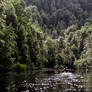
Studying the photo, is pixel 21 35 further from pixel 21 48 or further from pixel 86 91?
pixel 86 91

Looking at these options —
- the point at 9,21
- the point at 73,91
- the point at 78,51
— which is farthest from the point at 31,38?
the point at 73,91

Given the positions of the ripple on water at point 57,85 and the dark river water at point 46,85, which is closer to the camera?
the dark river water at point 46,85

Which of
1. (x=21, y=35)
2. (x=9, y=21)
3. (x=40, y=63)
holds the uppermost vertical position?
(x=9, y=21)

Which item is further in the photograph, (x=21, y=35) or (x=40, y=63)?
(x=40, y=63)

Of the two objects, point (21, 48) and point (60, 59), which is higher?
point (21, 48)

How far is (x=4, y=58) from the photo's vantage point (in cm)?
3469

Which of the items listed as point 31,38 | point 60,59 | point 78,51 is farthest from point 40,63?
point 78,51

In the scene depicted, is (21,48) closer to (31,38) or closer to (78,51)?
(31,38)

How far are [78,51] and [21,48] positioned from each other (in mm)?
54046

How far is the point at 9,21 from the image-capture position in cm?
6425

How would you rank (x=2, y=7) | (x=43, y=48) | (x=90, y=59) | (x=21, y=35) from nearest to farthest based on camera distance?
(x=2, y=7) < (x=90, y=59) < (x=21, y=35) < (x=43, y=48)

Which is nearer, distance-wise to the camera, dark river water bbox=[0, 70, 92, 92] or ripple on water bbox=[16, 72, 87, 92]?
dark river water bbox=[0, 70, 92, 92]

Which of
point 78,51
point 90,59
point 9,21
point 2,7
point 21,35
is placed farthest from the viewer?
point 78,51

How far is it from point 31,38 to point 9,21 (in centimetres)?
1846
